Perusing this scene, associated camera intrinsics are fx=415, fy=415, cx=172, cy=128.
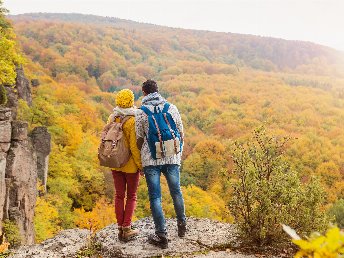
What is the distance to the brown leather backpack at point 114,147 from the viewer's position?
17.3 ft

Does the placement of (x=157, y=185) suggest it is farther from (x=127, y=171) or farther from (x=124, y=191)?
(x=124, y=191)

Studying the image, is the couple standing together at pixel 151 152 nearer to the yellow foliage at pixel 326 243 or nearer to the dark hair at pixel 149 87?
the dark hair at pixel 149 87

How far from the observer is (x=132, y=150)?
5.33m

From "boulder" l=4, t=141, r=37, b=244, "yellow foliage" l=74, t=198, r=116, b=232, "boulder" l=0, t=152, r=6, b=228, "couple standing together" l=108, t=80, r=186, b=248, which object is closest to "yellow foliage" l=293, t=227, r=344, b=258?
"couple standing together" l=108, t=80, r=186, b=248

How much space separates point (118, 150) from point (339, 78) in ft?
552

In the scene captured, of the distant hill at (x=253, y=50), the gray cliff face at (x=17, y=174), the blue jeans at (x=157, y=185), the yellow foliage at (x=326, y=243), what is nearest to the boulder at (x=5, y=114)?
the gray cliff face at (x=17, y=174)

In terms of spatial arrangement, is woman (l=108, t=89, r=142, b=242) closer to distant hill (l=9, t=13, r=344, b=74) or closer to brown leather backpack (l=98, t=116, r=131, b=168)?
brown leather backpack (l=98, t=116, r=131, b=168)

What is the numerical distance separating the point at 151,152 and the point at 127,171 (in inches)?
19.3

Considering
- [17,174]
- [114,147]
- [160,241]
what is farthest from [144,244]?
[17,174]

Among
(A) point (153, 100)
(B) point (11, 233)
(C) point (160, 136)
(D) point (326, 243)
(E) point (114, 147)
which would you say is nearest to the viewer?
(D) point (326, 243)

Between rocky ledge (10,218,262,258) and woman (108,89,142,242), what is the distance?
0.23 m

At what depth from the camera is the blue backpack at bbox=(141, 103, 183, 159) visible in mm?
5078

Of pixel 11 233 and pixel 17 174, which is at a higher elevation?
pixel 17 174

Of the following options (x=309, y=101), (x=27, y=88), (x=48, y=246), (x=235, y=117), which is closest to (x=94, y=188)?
(x=27, y=88)
